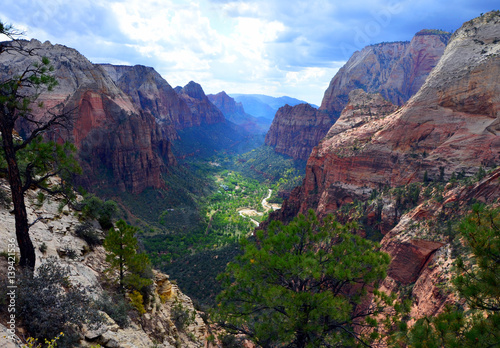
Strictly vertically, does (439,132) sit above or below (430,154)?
above

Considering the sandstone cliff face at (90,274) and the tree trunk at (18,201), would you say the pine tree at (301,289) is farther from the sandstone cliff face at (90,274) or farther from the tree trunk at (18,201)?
the tree trunk at (18,201)

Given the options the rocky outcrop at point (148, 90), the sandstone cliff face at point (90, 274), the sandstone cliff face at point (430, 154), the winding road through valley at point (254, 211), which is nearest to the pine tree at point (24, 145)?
the sandstone cliff face at point (90, 274)

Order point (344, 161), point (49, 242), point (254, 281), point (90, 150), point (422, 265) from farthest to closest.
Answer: point (90, 150) < point (344, 161) < point (422, 265) < point (49, 242) < point (254, 281)

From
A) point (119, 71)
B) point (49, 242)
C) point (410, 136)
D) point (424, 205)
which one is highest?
point (119, 71)

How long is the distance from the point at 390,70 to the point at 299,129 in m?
60.6

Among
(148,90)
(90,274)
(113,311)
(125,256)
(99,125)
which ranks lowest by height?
(113,311)

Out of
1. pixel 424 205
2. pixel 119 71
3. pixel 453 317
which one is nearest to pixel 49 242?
pixel 453 317

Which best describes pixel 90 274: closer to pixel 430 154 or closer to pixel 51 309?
pixel 51 309

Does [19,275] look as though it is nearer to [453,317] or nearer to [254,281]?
[254,281]

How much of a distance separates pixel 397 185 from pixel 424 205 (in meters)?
13.5

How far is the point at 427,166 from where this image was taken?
1393 inches

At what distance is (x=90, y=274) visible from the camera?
40.7 feet

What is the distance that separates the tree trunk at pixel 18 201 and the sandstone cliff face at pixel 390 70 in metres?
152

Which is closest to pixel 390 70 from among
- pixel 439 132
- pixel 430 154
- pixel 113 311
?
pixel 439 132
